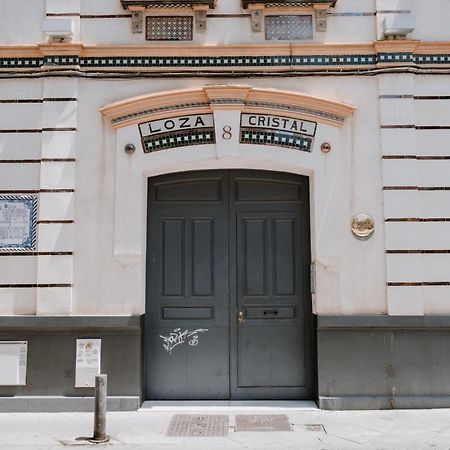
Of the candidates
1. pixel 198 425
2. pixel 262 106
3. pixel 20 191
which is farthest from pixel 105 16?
pixel 198 425

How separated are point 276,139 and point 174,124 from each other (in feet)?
5.20

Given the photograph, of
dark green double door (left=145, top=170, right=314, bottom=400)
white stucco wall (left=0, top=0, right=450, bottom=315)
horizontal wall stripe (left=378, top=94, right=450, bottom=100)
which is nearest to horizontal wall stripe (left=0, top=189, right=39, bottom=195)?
white stucco wall (left=0, top=0, right=450, bottom=315)

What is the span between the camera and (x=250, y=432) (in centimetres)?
677

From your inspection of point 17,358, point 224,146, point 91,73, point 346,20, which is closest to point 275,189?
point 224,146

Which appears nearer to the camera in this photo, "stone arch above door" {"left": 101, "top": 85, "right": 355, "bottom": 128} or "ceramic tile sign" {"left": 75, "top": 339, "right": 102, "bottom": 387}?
"ceramic tile sign" {"left": 75, "top": 339, "right": 102, "bottom": 387}

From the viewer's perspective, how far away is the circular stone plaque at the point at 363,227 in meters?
8.04

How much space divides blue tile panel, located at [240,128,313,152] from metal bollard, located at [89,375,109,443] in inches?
160

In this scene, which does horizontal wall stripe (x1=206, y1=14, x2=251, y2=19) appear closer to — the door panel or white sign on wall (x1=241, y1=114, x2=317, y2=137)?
white sign on wall (x1=241, y1=114, x2=317, y2=137)

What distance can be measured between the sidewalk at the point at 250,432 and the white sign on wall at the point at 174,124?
13.6 ft

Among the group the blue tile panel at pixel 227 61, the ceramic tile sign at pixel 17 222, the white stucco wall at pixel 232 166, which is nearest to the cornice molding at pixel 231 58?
the blue tile panel at pixel 227 61

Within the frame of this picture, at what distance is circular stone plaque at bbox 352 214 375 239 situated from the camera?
26.4 feet

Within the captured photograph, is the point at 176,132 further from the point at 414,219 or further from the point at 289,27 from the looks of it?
the point at 414,219

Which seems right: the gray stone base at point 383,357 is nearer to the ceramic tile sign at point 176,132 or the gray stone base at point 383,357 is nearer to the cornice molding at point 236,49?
the ceramic tile sign at point 176,132

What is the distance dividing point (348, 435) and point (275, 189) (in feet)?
12.5
